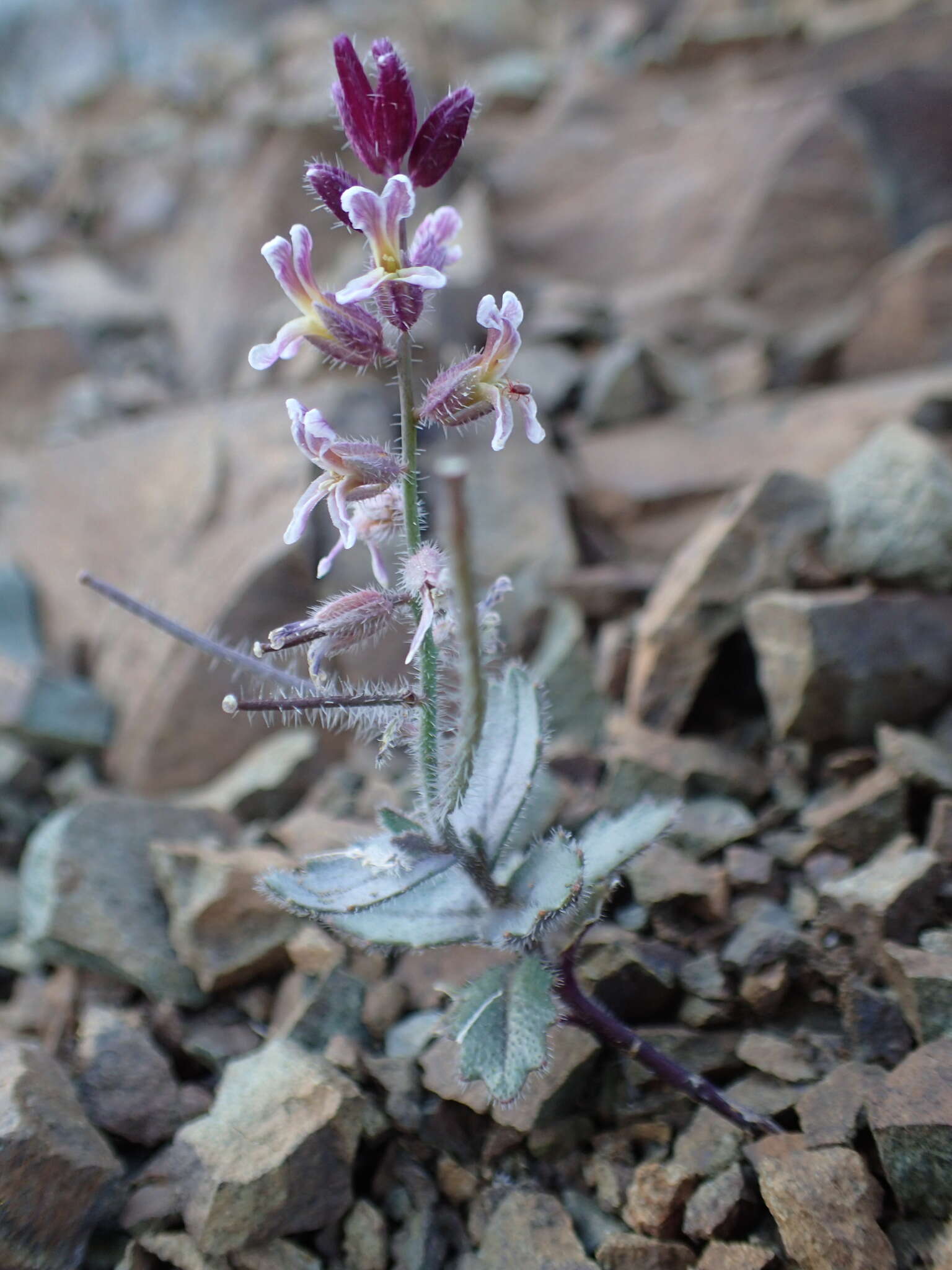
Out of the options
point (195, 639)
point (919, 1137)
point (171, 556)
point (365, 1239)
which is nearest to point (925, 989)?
point (919, 1137)

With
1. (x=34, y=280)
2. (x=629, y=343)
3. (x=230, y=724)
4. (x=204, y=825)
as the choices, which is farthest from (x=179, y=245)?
(x=204, y=825)

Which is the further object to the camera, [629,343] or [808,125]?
[808,125]

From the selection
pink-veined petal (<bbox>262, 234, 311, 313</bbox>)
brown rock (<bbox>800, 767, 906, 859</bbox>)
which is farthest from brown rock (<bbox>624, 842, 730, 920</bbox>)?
pink-veined petal (<bbox>262, 234, 311, 313</bbox>)

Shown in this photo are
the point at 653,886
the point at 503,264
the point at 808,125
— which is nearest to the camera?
the point at 653,886

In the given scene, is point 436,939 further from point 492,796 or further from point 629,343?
point 629,343

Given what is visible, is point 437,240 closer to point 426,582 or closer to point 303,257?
point 303,257

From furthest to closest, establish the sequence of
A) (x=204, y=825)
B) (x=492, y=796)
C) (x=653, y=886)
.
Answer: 1. (x=204, y=825)
2. (x=653, y=886)
3. (x=492, y=796)

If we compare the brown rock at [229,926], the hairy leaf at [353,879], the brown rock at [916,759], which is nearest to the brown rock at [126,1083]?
the brown rock at [229,926]
